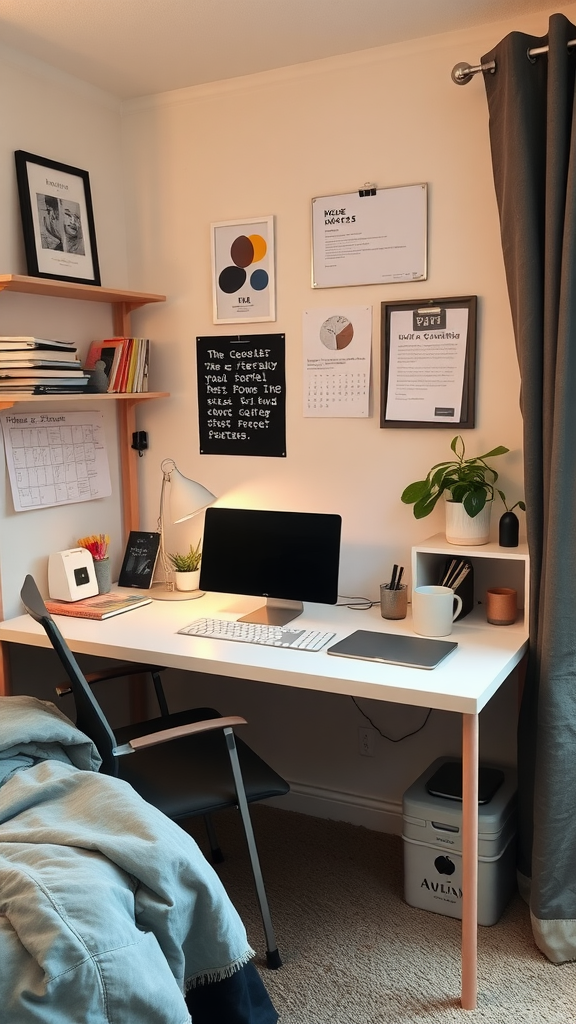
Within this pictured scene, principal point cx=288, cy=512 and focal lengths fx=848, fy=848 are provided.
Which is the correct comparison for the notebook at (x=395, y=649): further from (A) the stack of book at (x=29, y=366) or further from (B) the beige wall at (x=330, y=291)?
(A) the stack of book at (x=29, y=366)

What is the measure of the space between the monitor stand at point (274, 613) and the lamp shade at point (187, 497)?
0.37 m

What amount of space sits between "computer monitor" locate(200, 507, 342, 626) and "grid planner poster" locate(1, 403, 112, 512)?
50 centimetres

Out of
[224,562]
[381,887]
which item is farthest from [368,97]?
[381,887]

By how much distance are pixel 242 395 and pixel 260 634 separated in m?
0.90

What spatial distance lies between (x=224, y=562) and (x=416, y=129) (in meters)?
1.41

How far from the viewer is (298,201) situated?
2.69 metres

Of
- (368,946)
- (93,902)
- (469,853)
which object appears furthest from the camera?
(368,946)

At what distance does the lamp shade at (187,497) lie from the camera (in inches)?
108

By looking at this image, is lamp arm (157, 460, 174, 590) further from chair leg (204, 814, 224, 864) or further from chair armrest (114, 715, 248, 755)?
chair armrest (114, 715, 248, 755)

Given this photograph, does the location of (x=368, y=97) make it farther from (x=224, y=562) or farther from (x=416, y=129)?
(x=224, y=562)

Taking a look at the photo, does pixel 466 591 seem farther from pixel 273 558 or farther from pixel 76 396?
pixel 76 396

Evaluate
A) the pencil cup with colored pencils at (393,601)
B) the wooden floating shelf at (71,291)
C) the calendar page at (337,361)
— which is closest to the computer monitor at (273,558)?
the pencil cup with colored pencils at (393,601)

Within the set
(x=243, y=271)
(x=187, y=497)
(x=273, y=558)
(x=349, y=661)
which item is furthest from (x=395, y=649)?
(x=243, y=271)

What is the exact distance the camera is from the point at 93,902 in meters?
1.34
